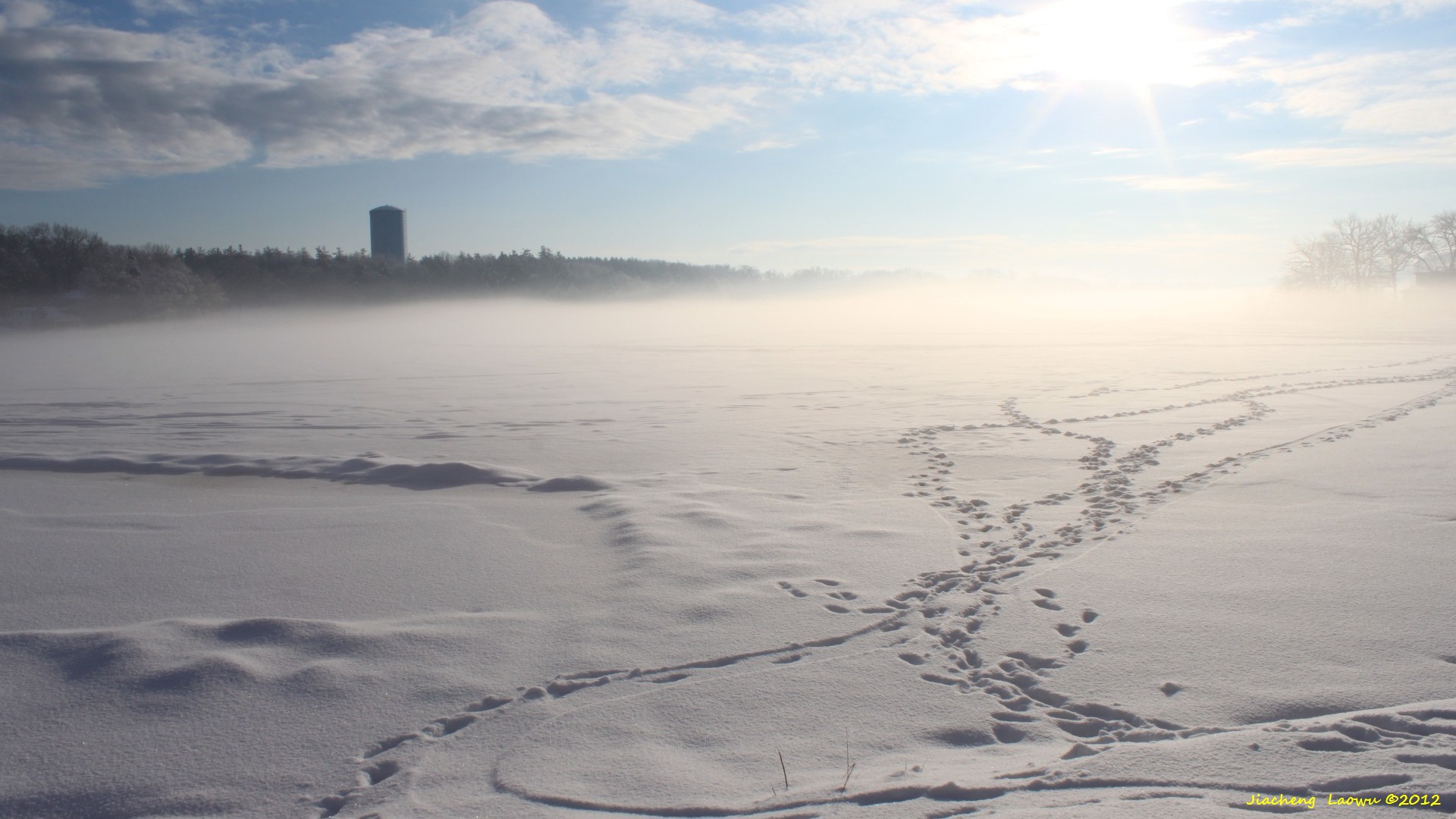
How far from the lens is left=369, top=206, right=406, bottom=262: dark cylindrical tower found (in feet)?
178

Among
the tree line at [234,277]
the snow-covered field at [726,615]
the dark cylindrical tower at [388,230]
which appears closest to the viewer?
the snow-covered field at [726,615]

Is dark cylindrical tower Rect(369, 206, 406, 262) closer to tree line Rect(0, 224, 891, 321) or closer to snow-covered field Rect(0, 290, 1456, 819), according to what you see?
tree line Rect(0, 224, 891, 321)

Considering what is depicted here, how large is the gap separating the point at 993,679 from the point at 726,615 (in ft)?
3.99

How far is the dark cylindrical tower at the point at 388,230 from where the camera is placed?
54.2 m

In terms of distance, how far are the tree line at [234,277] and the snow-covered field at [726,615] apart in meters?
31.9

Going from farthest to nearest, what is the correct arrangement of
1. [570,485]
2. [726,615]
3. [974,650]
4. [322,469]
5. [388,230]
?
[388,230]
[322,469]
[570,485]
[726,615]
[974,650]

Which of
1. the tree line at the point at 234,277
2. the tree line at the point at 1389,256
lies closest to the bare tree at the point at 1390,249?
the tree line at the point at 1389,256

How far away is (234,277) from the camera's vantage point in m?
45.2

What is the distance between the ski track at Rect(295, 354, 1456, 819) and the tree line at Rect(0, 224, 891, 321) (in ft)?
133

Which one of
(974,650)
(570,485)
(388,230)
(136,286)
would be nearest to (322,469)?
(570,485)

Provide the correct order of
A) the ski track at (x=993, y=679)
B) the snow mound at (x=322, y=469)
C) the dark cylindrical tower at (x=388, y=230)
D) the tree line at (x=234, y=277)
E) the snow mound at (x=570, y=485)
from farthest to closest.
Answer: the dark cylindrical tower at (x=388, y=230) < the tree line at (x=234, y=277) < the snow mound at (x=322, y=469) < the snow mound at (x=570, y=485) < the ski track at (x=993, y=679)

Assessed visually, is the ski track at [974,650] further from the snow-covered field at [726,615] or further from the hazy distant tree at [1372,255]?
the hazy distant tree at [1372,255]

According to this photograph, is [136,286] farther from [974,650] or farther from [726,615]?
[974,650]

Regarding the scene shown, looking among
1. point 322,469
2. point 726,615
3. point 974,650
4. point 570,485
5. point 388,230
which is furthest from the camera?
point 388,230
